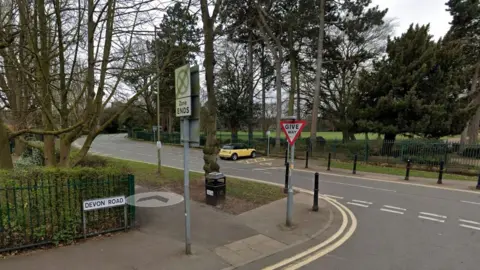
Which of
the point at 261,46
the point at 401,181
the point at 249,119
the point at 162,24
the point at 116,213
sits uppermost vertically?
the point at 261,46

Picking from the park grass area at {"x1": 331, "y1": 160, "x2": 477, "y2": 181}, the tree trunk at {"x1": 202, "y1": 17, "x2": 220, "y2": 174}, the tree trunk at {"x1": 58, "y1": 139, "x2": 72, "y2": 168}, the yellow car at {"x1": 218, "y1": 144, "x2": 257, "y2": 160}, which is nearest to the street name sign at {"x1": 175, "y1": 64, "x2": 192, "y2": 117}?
the tree trunk at {"x1": 58, "y1": 139, "x2": 72, "y2": 168}

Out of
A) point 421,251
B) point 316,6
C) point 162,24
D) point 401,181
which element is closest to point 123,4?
point 162,24

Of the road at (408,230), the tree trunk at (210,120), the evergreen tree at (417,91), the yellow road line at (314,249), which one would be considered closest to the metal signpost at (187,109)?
the yellow road line at (314,249)

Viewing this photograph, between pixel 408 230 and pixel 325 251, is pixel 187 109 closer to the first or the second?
pixel 325 251

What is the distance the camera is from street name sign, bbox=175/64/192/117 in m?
4.44

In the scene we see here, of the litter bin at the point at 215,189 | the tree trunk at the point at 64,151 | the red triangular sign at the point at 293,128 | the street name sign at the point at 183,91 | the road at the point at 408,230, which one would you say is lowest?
the road at the point at 408,230

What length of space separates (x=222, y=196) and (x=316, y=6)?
19496 mm

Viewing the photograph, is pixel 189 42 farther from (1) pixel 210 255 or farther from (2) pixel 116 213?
(1) pixel 210 255

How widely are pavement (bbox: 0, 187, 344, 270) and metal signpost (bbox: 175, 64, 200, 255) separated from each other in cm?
51

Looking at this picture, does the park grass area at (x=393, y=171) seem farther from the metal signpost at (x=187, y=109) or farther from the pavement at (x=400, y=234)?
the metal signpost at (x=187, y=109)

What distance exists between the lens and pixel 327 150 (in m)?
22.5

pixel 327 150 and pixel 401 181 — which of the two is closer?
pixel 401 181

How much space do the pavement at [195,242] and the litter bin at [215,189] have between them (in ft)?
0.95

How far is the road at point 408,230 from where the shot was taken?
186 inches
